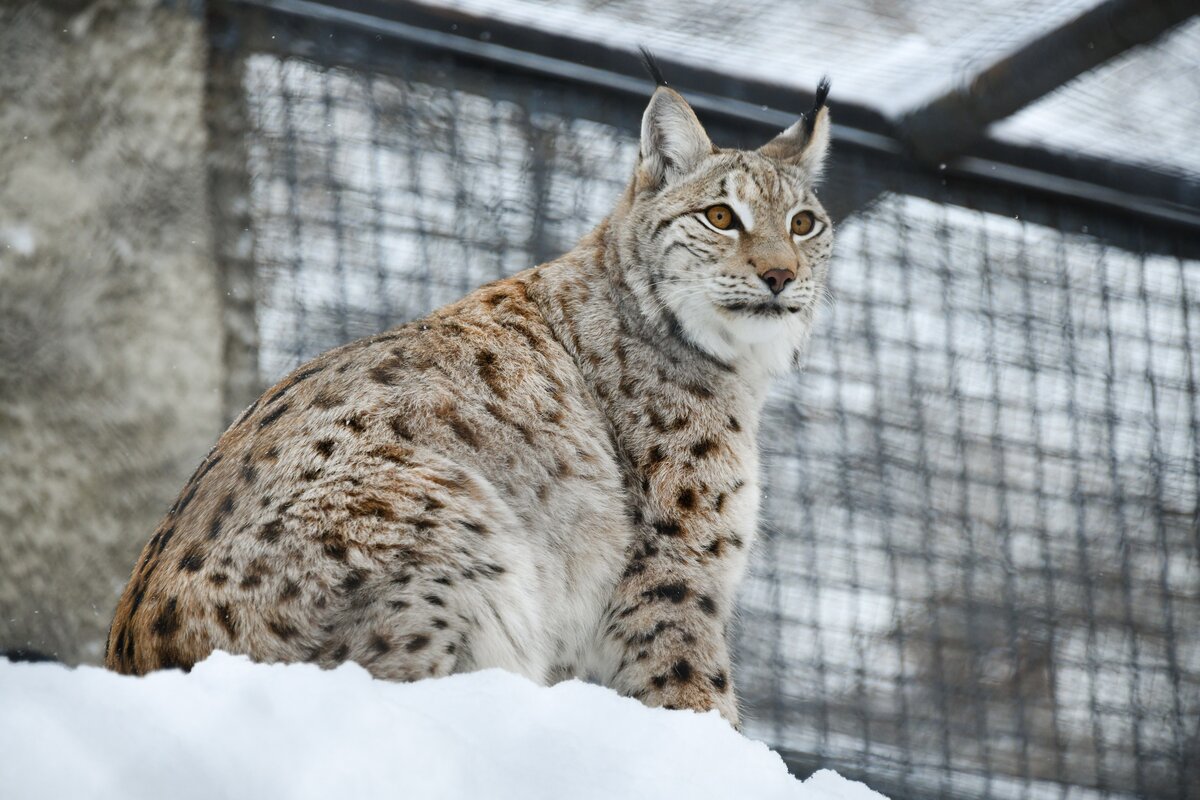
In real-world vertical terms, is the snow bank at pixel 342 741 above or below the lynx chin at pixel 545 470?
above

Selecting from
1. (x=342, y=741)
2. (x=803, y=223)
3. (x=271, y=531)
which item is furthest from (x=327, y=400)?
(x=803, y=223)

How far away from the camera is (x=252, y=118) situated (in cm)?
493

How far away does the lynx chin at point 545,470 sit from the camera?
3066mm

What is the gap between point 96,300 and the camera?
195 inches

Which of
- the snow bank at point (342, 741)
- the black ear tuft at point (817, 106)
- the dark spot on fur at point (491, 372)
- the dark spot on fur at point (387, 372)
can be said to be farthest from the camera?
the black ear tuft at point (817, 106)

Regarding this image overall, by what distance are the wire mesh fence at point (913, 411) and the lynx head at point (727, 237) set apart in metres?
0.53

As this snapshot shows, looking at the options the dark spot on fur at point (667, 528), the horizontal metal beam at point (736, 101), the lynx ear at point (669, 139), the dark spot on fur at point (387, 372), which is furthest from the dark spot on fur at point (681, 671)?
the horizontal metal beam at point (736, 101)

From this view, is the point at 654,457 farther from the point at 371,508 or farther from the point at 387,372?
the point at 371,508

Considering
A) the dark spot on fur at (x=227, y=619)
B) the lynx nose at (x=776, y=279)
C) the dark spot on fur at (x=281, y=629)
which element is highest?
the lynx nose at (x=776, y=279)

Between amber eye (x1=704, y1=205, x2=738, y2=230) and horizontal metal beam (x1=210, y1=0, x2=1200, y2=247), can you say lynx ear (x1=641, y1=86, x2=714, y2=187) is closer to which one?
amber eye (x1=704, y1=205, x2=738, y2=230)

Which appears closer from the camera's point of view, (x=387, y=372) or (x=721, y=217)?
(x=387, y=372)

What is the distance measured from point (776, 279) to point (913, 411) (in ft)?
5.31

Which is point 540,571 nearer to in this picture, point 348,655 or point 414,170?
point 348,655

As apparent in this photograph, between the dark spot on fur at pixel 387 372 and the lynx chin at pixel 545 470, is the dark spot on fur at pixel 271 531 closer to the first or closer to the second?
the lynx chin at pixel 545 470
